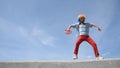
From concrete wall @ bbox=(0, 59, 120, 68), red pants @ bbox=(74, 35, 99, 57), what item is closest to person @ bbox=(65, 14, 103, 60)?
red pants @ bbox=(74, 35, 99, 57)

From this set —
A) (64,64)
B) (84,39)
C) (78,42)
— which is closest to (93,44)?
(84,39)

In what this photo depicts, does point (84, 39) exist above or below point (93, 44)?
above

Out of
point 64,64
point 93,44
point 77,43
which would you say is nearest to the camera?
point 64,64

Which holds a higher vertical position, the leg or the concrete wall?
the leg

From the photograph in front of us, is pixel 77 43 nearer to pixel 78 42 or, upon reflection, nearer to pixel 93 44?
pixel 78 42

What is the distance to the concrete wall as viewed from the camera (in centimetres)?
498

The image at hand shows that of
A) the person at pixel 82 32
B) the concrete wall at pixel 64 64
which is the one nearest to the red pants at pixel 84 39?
the person at pixel 82 32

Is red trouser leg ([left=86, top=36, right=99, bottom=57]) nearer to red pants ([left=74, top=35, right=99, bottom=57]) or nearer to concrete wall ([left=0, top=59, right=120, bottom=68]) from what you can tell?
red pants ([left=74, top=35, right=99, bottom=57])

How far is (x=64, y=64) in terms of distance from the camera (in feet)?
16.8

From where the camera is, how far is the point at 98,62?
500 cm

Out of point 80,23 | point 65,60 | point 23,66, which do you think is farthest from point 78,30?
point 23,66

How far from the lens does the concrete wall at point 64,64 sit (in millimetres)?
4980

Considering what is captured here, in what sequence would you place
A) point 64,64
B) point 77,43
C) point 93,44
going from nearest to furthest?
point 64,64, point 93,44, point 77,43

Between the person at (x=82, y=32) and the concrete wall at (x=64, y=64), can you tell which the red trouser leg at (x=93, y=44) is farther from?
the concrete wall at (x=64, y=64)
